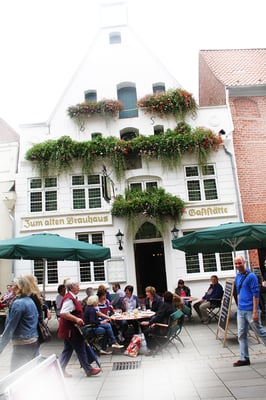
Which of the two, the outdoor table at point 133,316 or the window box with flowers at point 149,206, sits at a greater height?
the window box with flowers at point 149,206

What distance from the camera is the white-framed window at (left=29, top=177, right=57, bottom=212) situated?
14312 millimetres

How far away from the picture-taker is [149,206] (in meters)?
13.1

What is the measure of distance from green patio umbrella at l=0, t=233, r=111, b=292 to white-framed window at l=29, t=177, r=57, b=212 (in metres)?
5.91

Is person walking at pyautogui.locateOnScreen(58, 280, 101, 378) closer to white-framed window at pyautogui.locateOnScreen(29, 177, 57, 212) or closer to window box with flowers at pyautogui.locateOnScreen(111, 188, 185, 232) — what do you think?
window box with flowers at pyautogui.locateOnScreen(111, 188, 185, 232)

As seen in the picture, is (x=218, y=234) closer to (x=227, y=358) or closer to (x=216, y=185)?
(x=227, y=358)

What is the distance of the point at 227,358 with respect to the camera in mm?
5969

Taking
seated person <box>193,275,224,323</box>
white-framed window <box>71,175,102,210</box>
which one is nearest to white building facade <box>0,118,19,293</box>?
white-framed window <box>71,175,102,210</box>

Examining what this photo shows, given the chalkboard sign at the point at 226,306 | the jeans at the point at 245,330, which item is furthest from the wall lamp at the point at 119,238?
the jeans at the point at 245,330

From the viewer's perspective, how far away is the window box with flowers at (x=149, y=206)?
A: 13.1 meters

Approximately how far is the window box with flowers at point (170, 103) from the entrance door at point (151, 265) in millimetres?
6177

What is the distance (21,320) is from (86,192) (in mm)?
10573

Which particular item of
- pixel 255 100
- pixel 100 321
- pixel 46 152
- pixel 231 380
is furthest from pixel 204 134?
pixel 231 380

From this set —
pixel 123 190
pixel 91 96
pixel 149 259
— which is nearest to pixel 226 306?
pixel 123 190

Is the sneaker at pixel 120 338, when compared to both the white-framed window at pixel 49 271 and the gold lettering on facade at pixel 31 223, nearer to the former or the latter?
the white-framed window at pixel 49 271
